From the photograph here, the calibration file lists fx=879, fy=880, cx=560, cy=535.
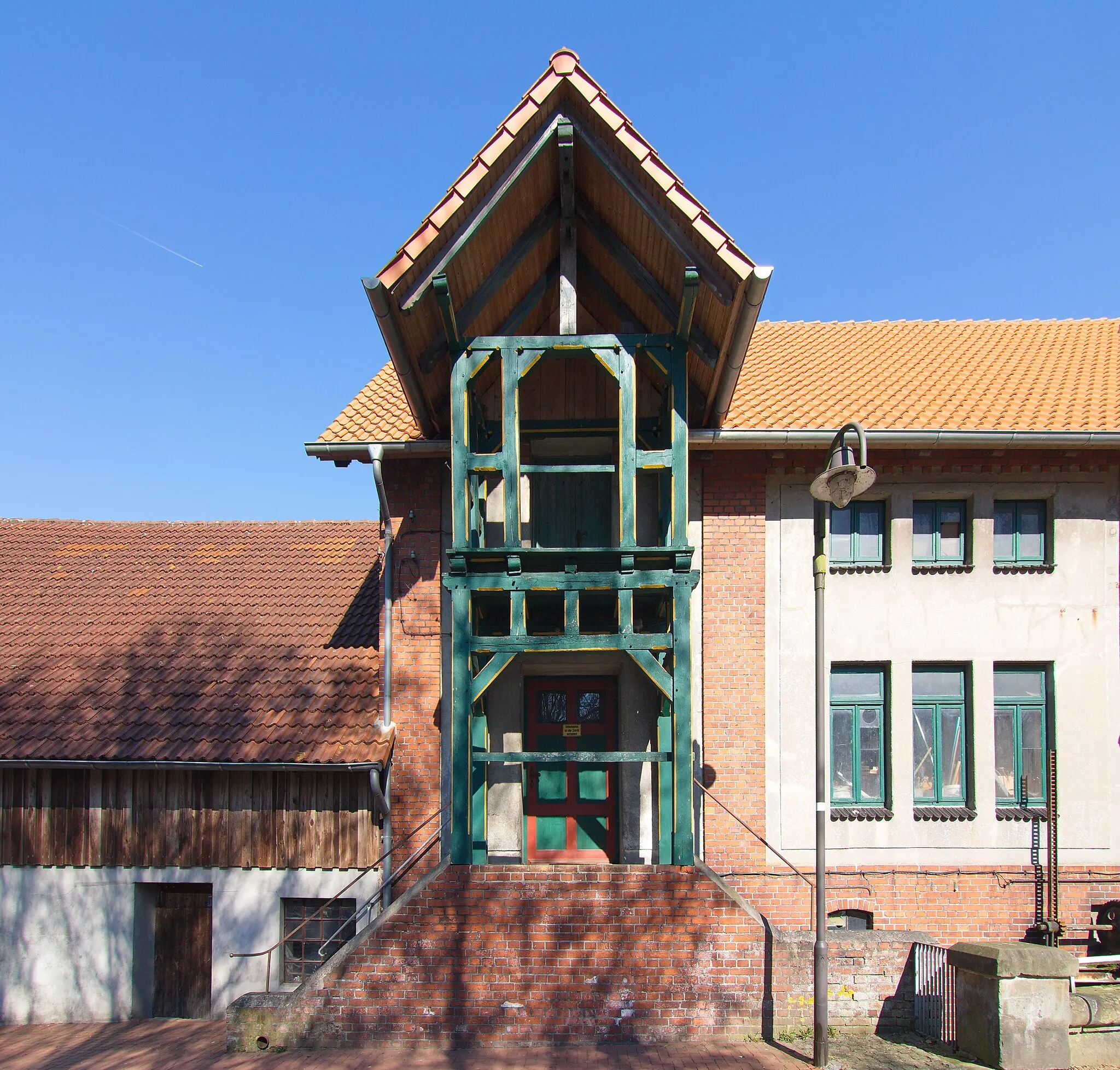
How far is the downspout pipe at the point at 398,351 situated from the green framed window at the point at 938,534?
6150mm

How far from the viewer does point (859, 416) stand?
10977 mm

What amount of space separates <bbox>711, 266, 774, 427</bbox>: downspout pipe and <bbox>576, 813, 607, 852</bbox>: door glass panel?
512 centimetres

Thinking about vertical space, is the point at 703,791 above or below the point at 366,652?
below

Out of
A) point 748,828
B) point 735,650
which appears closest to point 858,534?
point 735,650

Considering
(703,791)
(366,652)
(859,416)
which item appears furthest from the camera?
(366,652)

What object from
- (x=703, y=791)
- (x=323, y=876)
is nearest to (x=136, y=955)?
(x=323, y=876)

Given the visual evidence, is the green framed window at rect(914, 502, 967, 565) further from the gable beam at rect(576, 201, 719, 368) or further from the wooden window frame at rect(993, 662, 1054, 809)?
the gable beam at rect(576, 201, 719, 368)

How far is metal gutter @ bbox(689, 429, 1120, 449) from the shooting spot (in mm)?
10445

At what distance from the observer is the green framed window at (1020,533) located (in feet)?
36.0

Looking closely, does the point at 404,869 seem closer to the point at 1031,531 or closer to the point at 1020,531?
the point at 1020,531

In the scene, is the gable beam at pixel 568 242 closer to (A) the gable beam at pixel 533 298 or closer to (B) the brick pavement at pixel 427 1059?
(A) the gable beam at pixel 533 298

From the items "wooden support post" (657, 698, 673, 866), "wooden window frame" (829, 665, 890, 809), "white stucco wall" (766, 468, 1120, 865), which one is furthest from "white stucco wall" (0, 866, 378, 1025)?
"wooden window frame" (829, 665, 890, 809)

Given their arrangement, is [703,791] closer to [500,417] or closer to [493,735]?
[493,735]

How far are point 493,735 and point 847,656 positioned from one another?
4429mm
